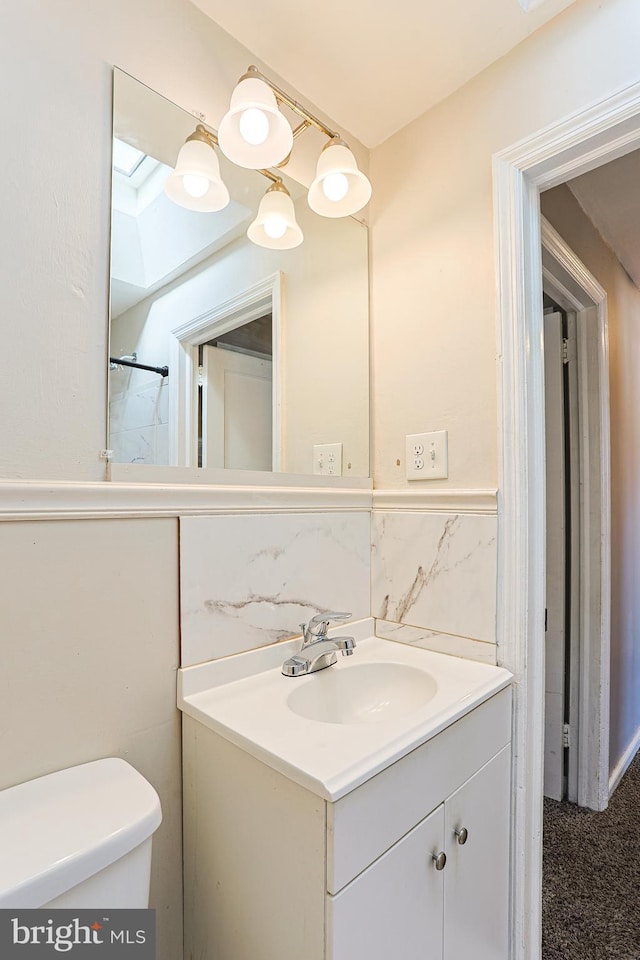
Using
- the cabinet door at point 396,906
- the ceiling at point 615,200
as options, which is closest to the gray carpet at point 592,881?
the cabinet door at point 396,906

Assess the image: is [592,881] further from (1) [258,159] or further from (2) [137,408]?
(1) [258,159]

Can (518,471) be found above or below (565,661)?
above

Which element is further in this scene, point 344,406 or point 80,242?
point 344,406

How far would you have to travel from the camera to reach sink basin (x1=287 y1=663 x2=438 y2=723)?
3.44 ft

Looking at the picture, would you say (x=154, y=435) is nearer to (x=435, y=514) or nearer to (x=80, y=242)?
(x=80, y=242)

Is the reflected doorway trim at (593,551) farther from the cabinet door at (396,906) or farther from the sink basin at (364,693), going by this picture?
the cabinet door at (396,906)

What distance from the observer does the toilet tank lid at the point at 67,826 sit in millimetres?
572

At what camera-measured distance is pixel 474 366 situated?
1.19 m

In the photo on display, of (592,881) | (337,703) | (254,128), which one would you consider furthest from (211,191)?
(592,881)

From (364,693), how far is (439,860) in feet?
1.20

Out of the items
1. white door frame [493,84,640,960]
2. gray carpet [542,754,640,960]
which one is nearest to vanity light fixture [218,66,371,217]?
white door frame [493,84,640,960]

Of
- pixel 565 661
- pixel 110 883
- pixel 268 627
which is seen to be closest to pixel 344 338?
pixel 268 627

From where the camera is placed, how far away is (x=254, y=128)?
1.01 meters

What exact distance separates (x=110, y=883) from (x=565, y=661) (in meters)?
1.79
